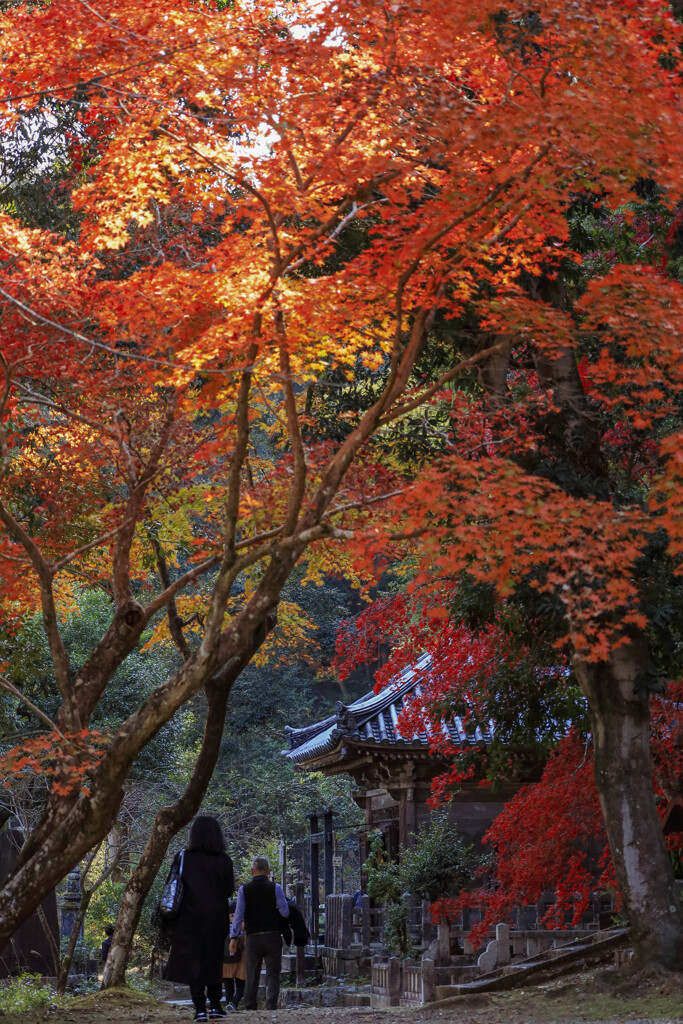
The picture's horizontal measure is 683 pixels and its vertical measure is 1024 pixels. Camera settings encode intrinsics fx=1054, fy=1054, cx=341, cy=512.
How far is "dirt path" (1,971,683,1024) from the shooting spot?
8.48 metres

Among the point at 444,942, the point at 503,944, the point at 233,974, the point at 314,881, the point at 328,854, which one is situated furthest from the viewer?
the point at 314,881

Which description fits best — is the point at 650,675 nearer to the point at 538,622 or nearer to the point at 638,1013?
the point at 538,622

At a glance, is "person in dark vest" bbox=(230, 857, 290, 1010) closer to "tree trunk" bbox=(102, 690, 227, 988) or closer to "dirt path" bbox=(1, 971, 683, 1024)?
"dirt path" bbox=(1, 971, 683, 1024)

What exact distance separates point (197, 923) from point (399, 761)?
29.7 feet

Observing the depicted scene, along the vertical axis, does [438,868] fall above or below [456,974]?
above

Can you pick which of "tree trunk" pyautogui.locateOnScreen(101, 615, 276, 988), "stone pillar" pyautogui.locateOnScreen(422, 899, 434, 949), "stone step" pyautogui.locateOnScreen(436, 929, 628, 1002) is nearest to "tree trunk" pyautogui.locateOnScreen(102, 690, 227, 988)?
"tree trunk" pyautogui.locateOnScreen(101, 615, 276, 988)

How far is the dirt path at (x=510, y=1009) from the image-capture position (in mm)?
A: 8484

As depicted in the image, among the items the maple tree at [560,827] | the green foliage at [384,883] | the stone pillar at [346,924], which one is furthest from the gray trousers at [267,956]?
the stone pillar at [346,924]

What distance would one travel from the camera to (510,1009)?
30.7 feet

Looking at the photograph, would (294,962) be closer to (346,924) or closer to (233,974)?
(346,924)

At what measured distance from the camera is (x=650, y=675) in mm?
9539

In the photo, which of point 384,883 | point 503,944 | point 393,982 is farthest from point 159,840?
point 384,883

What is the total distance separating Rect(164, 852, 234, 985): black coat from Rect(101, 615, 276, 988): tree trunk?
2.42 m

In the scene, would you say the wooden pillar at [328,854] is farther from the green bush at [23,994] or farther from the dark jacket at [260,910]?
the dark jacket at [260,910]
